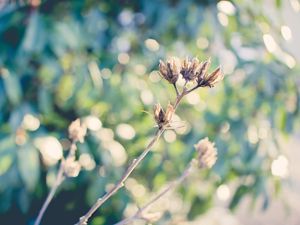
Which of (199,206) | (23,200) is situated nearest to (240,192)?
(199,206)

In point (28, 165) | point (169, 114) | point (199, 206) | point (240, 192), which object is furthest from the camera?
point (199, 206)

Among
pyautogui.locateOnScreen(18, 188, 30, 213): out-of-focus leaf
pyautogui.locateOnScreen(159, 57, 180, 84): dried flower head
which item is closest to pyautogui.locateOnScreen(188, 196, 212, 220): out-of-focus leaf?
pyautogui.locateOnScreen(18, 188, 30, 213): out-of-focus leaf

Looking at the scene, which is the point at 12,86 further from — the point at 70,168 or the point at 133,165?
the point at 133,165

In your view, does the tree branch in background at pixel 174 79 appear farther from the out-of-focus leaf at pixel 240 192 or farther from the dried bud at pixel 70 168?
the out-of-focus leaf at pixel 240 192

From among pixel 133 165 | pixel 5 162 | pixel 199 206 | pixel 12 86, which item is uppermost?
pixel 133 165

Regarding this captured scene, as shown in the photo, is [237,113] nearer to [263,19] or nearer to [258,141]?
[258,141]

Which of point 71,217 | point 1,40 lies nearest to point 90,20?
point 1,40

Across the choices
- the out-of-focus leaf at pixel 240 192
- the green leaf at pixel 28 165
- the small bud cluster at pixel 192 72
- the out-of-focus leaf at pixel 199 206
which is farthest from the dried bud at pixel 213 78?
the out-of-focus leaf at pixel 199 206
